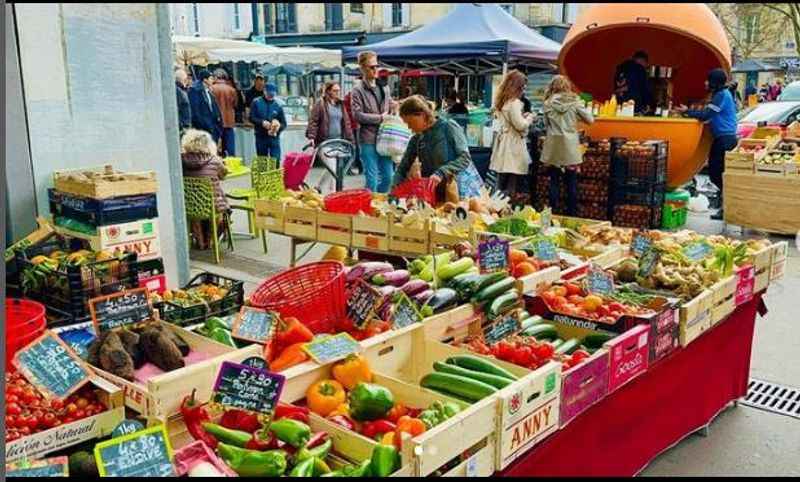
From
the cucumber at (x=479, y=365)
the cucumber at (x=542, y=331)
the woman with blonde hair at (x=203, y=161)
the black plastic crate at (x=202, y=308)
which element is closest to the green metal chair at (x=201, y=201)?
the woman with blonde hair at (x=203, y=161)

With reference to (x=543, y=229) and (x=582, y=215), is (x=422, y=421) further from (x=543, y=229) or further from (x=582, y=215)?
(x=582, y=215)

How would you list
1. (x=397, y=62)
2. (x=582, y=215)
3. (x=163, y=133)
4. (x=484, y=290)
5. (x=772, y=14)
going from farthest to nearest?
(x=772, y=14), (x=397, y=62), (x=582, y=215), (x=163, y=133), (x=484, y=290)

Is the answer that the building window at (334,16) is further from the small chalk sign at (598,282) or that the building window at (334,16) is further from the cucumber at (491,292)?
the cucumber at (491,292)

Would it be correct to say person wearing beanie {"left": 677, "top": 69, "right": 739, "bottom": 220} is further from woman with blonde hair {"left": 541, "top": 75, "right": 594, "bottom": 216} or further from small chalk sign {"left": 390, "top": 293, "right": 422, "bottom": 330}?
small chalk sign {"left": 390, "top": 293, "right": 422, "bottom": 330}

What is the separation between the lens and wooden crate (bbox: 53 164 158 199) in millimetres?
4613

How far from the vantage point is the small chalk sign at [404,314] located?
3.01 meters

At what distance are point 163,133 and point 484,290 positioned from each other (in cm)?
340

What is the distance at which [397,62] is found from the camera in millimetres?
12984

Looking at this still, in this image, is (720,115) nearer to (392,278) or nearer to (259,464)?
A: (392,278)

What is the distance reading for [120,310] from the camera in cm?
270

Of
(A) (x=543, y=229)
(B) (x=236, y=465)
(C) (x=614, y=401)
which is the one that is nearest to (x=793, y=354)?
(A) (x=543, y=229)

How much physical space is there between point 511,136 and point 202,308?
6203 mm

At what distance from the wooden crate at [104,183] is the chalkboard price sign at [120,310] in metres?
2.08

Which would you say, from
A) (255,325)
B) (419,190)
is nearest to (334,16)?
(419,190)
